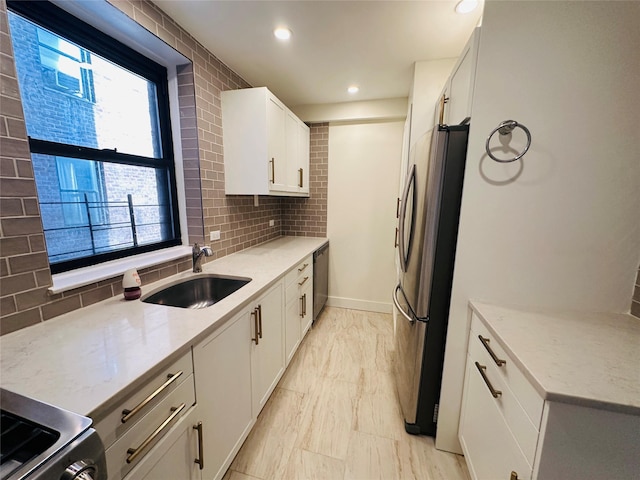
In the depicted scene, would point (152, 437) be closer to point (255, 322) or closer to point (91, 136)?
point (255, 322)

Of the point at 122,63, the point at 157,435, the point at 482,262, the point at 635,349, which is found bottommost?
the point at 157,435

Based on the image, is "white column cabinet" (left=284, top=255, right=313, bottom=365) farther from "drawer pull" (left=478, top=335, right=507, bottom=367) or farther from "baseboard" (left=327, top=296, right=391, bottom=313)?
"drawer pull" (left=478, top=335, right=507, bottom=367)

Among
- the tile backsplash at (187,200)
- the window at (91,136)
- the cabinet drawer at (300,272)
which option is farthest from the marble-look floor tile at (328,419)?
the window at (91,136)

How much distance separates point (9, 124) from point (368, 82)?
2.41 m

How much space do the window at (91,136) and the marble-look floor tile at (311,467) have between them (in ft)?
5.15

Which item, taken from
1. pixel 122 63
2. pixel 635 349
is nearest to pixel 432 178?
pixel 635 349

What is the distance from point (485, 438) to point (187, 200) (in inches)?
88.2

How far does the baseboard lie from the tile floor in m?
0.86

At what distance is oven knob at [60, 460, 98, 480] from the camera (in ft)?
1.66

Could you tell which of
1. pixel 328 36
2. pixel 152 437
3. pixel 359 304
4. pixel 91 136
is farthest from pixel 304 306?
pixel 328 36

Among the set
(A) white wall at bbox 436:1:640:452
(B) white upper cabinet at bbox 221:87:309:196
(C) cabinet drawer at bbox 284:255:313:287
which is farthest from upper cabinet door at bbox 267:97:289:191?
(A) white wall at bbox 436:1:640:452

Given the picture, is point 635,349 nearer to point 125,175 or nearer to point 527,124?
point 527,124

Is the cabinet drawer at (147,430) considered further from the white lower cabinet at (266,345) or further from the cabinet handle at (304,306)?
the cabinet handle at (304,306)

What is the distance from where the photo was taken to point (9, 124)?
3.05ft
